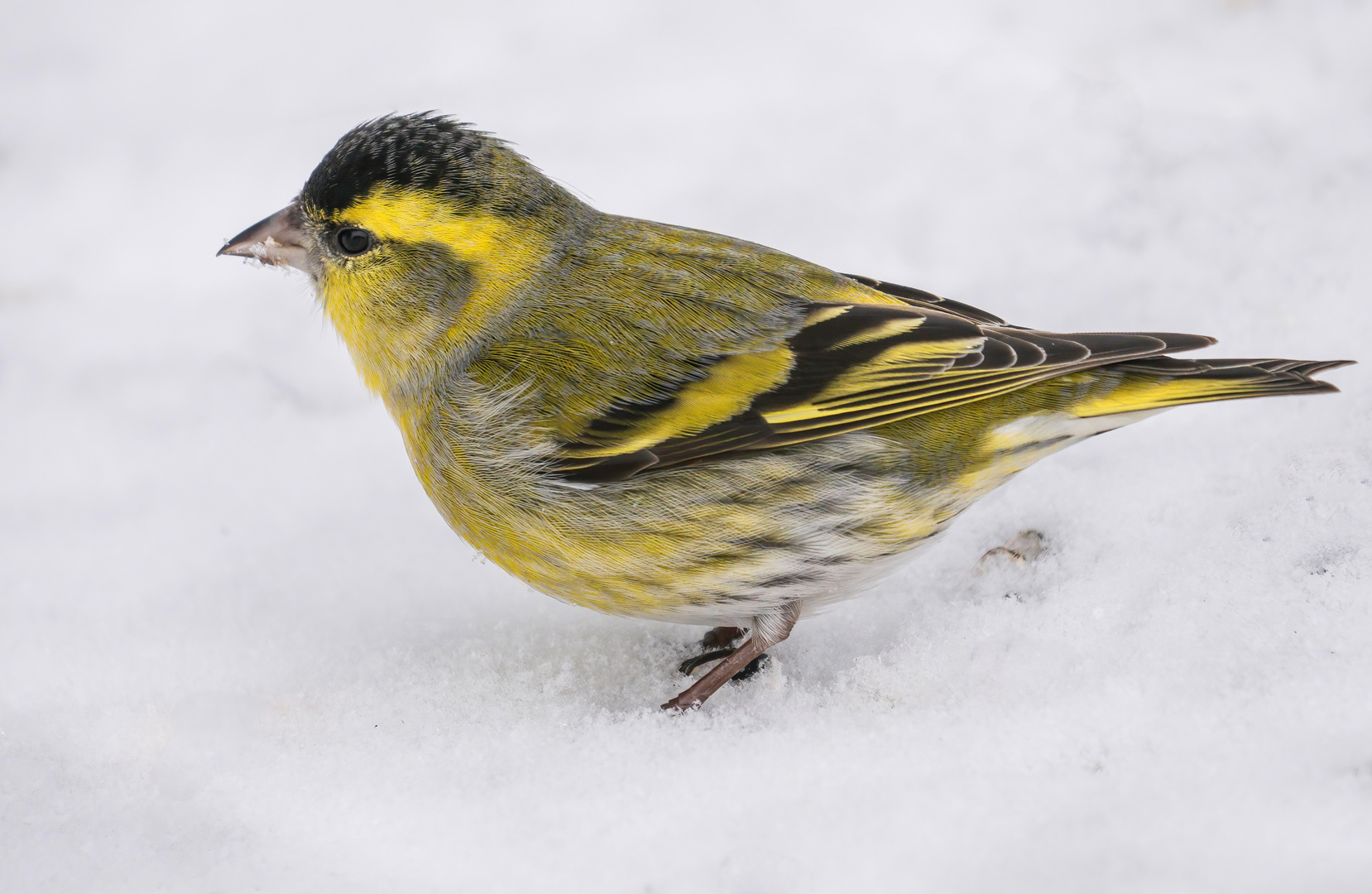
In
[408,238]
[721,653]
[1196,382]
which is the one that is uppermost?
[408,238]

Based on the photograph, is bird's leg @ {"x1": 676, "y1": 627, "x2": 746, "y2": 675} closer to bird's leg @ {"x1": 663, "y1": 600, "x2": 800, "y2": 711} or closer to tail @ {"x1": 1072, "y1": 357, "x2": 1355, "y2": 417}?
bird's leg @ {"x1": 663, "y1": 600, "x2": 800, "y2": 711}

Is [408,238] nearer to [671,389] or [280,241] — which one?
[280,241]

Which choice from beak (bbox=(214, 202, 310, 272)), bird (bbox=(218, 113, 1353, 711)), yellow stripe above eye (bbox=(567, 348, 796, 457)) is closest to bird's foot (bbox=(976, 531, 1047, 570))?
bird (bbox=(218, 113, 1353, 711))

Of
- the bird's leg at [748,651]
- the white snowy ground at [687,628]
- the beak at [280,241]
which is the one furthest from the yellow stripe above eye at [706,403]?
the beak at [280,241]

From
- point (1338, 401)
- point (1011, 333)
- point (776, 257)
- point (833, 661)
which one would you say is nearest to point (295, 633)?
point (833, 661)

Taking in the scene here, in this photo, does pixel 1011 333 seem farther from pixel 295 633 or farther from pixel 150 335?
pixel 150 335

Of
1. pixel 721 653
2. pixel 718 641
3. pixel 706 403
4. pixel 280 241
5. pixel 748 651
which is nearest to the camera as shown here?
pixel 706 403

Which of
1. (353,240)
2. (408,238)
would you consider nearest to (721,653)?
(408,238)

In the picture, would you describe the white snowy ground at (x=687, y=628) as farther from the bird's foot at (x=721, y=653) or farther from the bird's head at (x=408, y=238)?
the bird's head at (x=408, y=238)
